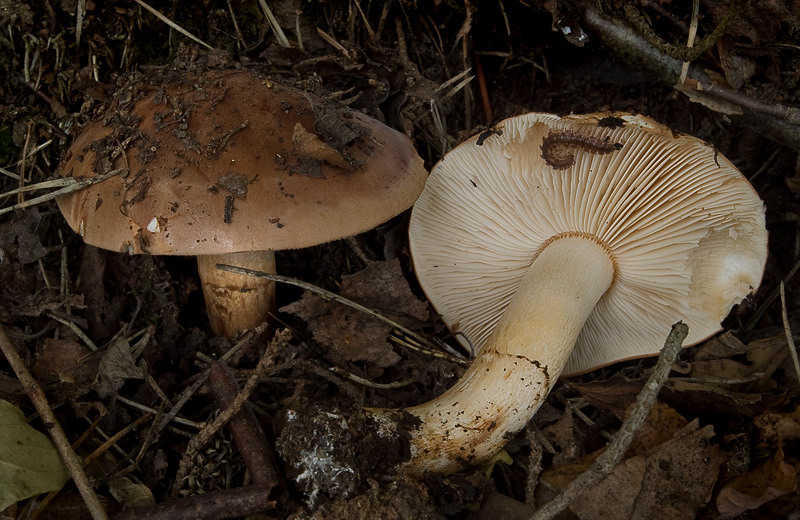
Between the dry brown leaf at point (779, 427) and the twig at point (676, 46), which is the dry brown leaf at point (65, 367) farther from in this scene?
the twig at point (676, 46)

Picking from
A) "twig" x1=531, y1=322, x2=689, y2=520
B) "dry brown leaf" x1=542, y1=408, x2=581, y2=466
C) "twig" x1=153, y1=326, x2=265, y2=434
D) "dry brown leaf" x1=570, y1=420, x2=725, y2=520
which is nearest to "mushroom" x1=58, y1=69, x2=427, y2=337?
"twig" x1=153, y1=326, x2=265, y2=434

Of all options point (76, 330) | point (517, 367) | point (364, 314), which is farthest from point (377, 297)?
point (76, 330)

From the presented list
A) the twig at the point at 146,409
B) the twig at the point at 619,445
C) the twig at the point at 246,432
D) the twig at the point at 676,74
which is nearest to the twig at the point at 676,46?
the twig at the point at 676,74

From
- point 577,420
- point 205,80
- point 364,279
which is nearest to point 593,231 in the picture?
point 577,420

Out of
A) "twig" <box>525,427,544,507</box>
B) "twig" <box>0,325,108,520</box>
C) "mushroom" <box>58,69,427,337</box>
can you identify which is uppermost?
"mushroom" <box>58,69,427,337</box>

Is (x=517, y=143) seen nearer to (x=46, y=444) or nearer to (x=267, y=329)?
(x=267, y=329)

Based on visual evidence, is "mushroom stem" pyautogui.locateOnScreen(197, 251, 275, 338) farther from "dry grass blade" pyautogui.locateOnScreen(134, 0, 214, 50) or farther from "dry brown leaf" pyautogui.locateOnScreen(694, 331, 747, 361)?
"dry brown leaf" pyautogui.locateOnScreen(694, 331, 747, 361)
